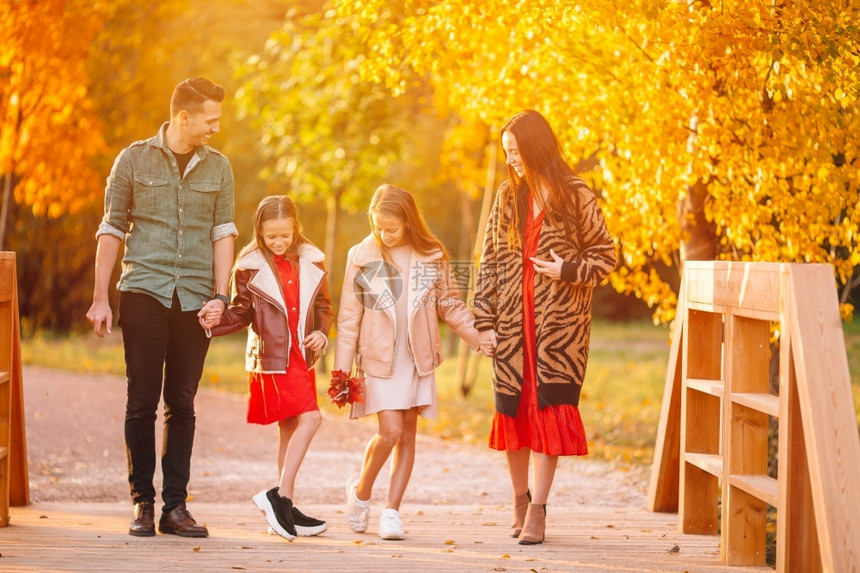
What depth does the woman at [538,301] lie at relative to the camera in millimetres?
4844

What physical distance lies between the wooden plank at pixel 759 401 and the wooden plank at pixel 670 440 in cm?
93

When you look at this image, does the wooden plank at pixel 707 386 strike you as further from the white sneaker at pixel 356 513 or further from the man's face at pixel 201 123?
the man's face at pixel 201 123

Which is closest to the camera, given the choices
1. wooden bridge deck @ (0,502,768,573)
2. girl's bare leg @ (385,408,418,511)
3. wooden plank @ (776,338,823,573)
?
wooden plank @ (776,338,823,573)

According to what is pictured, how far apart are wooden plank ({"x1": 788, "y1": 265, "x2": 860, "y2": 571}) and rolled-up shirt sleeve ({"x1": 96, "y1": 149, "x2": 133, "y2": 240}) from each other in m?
2.72

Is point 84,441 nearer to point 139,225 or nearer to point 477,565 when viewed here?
point 139,225

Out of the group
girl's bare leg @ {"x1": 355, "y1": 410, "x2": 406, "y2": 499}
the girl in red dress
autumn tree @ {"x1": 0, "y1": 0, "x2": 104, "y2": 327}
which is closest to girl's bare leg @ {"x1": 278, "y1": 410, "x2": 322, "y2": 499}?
the girl in red dress

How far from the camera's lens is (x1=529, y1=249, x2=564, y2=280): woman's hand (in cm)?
480

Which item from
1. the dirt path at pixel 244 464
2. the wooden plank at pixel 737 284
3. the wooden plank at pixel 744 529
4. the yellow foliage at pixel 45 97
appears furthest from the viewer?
the yellow foliage at pixel 45 97

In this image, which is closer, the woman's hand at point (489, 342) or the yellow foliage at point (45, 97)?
the woman's hand at point (489, 342)

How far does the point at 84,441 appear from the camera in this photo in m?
9.20

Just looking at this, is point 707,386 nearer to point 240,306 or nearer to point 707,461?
point 707,461

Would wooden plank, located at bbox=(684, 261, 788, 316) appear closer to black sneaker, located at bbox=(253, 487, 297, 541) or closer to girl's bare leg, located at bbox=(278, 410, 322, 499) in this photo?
girl's bare leg, located at bbox=(278, 410, 322, 499)

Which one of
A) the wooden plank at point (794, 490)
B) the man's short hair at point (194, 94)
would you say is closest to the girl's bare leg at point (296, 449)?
the man's short hair at point (194, 94)

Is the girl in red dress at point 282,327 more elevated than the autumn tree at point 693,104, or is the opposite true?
the autumn tree at point 693,104
